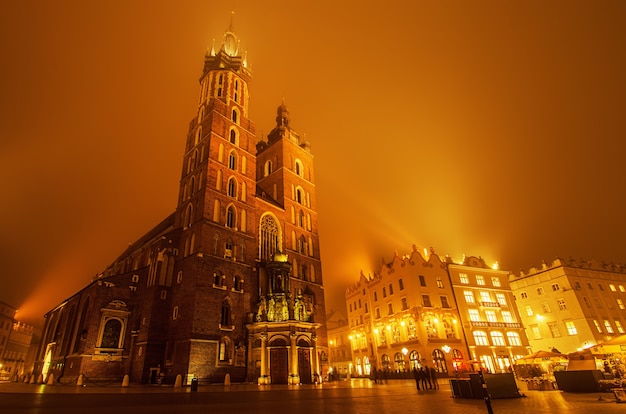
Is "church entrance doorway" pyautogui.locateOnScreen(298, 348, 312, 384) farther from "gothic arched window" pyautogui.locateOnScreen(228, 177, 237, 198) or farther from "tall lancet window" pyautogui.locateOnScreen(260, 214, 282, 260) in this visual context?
"gothic arched window" pyautogui.locateOnScreen(228, 177, 237, 198)

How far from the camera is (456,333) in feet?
140

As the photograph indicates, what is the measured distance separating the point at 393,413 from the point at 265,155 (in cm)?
4394

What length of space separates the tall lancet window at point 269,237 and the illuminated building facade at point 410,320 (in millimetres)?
18927

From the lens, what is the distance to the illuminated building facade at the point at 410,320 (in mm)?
41188

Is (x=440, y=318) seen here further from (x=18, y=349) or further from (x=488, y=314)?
(x=18, y=349)

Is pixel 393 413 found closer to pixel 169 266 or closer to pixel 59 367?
pixel 169 266

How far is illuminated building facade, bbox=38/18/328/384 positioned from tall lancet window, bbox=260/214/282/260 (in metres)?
0.14

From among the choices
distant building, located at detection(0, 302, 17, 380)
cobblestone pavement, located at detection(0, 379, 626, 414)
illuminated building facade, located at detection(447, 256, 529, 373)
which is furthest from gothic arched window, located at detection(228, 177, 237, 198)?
distant building, located at detection(0, 302, 17, 380)

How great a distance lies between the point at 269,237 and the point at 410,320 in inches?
Result: 846

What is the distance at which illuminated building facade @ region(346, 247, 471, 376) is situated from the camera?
41188 millimetres

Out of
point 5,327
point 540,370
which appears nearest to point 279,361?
point 540,370

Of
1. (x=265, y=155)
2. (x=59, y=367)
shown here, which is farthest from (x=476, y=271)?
(x=59, y=367)

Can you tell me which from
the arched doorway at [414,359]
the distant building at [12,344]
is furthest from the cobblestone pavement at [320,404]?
the distant building at [12,344]

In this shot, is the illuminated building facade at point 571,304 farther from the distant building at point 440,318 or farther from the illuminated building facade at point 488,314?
the distant building at point 440,318
